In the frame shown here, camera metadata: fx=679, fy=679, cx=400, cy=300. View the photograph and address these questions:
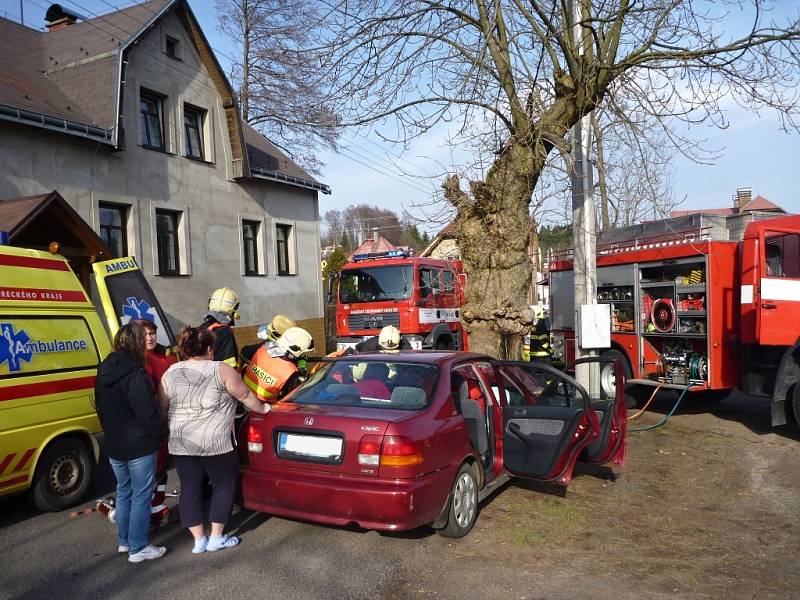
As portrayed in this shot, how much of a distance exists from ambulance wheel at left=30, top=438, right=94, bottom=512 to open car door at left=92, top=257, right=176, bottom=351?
5.25 ft

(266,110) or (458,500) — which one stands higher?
(266,110)

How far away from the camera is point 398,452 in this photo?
4500 mm

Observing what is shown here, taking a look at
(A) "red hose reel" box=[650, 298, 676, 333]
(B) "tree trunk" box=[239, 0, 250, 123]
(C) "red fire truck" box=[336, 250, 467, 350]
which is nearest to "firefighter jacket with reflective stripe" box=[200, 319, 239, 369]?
(A) "red hose reel" box=[650, 298, 676, 333]

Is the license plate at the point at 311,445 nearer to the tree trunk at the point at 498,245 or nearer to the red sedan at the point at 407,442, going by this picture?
the red sedan at the point at 407,442

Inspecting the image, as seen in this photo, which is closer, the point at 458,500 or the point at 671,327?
the point at 458,500

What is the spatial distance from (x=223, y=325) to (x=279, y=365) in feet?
4.44

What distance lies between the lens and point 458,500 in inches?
198

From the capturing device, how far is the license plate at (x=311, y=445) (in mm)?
4707

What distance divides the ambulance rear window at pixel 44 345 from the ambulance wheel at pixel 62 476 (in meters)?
0.71

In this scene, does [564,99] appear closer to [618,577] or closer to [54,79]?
[618,577]

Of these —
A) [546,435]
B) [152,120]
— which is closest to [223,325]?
[546,435]

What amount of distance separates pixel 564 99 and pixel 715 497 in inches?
197

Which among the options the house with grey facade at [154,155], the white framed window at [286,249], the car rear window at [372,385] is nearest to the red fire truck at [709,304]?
the car rear window at [372,385]

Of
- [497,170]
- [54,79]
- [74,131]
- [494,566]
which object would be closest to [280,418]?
[494,566]
